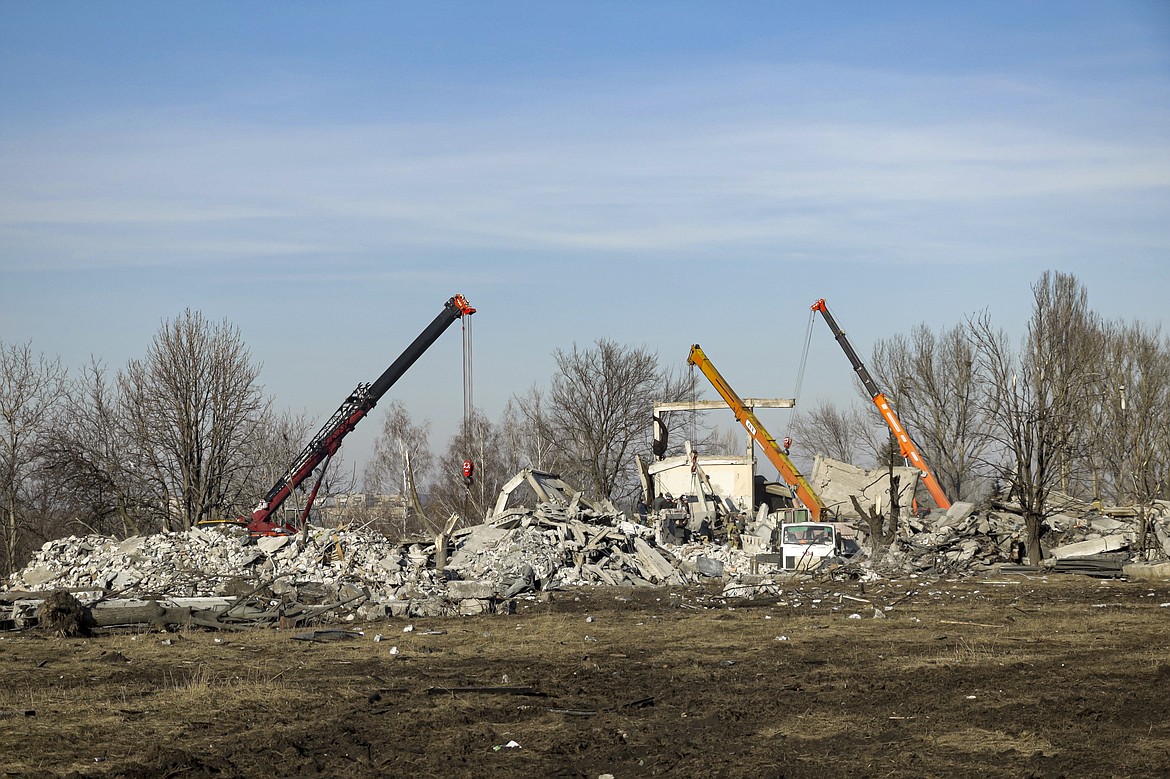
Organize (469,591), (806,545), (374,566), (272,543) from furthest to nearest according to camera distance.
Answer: (806,545) < (272,543) < (374,566) < (469,591)

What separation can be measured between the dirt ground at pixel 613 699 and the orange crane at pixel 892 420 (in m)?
21.3

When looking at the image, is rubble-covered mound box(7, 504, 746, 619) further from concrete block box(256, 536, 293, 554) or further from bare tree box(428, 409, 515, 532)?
bare tree box(428, 409, 515, 532)

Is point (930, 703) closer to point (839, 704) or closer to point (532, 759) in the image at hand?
point (839, 704)

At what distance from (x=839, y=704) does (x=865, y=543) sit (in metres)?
20.7

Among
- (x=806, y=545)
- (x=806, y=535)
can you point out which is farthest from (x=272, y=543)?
(x=806, y=535)

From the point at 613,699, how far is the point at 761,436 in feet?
95.6

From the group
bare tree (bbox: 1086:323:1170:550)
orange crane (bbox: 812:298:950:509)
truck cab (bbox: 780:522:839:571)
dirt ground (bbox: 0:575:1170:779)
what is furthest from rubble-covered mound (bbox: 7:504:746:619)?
bare tree (bbox: 1086:323:1170:550)

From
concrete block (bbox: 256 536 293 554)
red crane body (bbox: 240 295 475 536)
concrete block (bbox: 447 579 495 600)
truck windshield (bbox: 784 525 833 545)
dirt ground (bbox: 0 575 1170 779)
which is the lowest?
dirt ground (bbox: 0 575 1170 779)

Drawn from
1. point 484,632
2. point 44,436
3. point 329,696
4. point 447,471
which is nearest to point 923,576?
point 484,632

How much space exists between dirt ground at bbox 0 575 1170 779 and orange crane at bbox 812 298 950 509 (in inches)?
838

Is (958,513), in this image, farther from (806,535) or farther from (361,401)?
(361,401)

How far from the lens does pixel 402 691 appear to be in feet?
36.8

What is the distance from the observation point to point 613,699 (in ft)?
35.2

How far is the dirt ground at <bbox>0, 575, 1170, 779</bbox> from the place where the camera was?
8.18m
